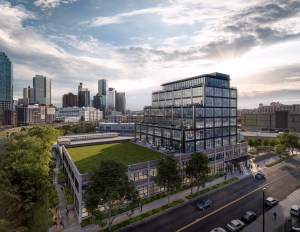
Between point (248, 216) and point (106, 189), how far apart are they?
26923 mm

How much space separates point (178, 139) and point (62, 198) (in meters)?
36.5

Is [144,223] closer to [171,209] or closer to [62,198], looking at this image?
[171,209]

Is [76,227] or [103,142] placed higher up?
[103,142]

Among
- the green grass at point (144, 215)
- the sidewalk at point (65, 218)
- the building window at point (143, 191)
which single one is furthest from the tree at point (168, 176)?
the sidewalk at point (65, 218)

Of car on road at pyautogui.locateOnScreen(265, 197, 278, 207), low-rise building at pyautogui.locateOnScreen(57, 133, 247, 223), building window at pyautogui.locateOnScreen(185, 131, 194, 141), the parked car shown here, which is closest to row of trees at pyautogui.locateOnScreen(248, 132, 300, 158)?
low-rise building at pyautogui.locateOnScreen(57, 133, 247, 223)

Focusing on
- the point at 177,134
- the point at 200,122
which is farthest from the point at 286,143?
the point at 177,134

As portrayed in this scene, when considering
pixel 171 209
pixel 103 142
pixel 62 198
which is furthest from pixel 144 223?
pixel 103 142

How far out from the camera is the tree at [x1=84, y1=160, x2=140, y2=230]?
3036cm

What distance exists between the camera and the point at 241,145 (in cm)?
7306

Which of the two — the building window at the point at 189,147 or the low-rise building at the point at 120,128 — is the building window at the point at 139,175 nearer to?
the building window at the point at 189,147

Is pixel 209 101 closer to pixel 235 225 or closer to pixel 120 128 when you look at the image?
pixel 235 225

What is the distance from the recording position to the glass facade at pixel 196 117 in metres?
63.2

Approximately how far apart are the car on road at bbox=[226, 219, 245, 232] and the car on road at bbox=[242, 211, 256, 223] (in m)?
2.14

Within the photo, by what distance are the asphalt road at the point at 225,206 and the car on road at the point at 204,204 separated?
88 centimetres
